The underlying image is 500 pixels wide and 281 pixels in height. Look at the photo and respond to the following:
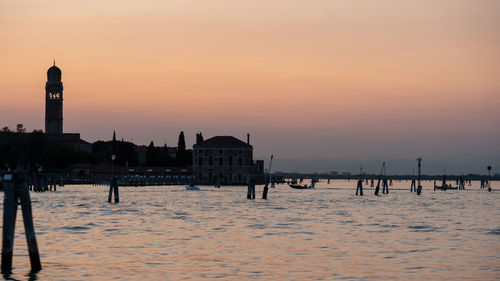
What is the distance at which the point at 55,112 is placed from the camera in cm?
18800

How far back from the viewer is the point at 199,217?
128ft

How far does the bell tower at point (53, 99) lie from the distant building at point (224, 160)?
213 feet

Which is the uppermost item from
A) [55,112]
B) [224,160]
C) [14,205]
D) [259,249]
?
[55,112]

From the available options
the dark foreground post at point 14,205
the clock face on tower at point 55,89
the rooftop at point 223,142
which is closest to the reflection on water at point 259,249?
the dark foreground post at point 14,205

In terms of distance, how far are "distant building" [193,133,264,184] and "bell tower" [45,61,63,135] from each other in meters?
64.9

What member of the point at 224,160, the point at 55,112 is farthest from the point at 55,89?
the point at 224,160

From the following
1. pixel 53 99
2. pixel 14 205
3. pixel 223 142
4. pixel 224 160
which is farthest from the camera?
pixel 53 99

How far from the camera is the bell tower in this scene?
7195 inches

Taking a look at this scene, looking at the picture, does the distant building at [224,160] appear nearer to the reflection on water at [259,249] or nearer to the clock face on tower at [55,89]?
the clock face on tower at [55,89]

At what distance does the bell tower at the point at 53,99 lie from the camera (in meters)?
183

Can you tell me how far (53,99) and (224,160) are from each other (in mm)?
69478

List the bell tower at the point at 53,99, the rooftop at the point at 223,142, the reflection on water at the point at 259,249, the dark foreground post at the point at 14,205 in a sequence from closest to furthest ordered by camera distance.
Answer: the dark foreground post at the point at 14,205 < the reflection on water at the point at 259,249 < the rooftop at the point at 223,142 < the bell tower at the point at 53,99

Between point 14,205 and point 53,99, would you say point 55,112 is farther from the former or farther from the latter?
Answer: point 14,205

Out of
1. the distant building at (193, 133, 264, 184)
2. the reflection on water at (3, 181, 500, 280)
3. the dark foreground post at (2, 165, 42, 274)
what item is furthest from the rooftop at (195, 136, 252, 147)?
the dark foreground post at (2, 165, 42, 274)
